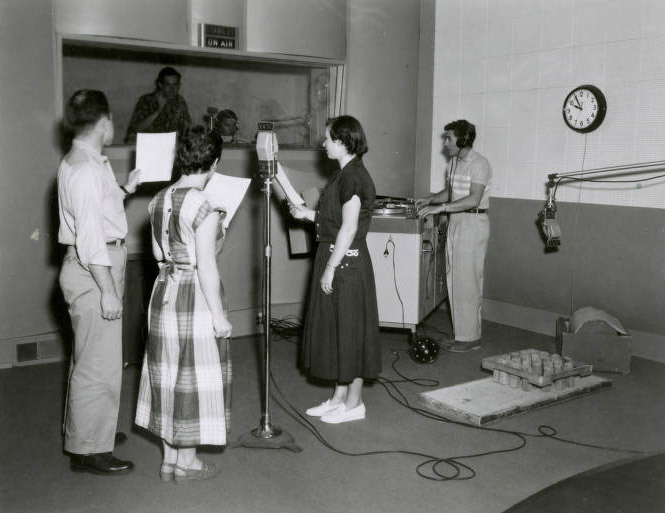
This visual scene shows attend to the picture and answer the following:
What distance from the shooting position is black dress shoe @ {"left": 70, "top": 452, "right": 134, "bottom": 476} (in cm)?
326

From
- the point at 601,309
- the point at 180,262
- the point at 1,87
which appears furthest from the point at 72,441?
the point at 601,309

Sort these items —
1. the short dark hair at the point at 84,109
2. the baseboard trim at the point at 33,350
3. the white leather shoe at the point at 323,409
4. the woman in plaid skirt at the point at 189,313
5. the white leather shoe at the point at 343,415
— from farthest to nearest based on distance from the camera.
→ the baseboard trim at the point at 33,350, the white leather shoe at the point at 323,409, the white leather shoe at the point at 343,415, the short dark hair at the point at 84,109, the woman in plaid skirt at the point at 189,313

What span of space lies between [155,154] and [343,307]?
49.3 inches

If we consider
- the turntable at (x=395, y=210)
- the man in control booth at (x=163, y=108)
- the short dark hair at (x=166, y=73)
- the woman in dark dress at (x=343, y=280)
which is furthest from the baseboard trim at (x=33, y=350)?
the short dark hair at (x=166, y=73)

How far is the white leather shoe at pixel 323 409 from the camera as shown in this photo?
4.07 metres

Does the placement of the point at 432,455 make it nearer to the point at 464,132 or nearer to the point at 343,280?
the point at 343,280

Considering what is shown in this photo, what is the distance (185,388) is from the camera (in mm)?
3016

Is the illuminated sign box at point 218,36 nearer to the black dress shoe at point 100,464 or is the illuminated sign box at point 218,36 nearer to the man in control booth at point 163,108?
the man in control booth at point 163,108

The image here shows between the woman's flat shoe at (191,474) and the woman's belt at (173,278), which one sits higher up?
the woman's belt at (173,278)

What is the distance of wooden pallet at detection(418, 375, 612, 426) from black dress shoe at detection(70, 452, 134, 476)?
1.80 m

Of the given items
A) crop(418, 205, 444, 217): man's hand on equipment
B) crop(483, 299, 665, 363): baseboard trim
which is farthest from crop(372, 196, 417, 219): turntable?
crop(483, 299, 665, 363): baseboard trim

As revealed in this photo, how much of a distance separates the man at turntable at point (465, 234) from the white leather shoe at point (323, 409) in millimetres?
1679

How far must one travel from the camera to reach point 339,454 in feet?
11.7

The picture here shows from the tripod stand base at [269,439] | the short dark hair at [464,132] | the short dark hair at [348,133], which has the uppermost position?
the short dark hair at [464,132]
